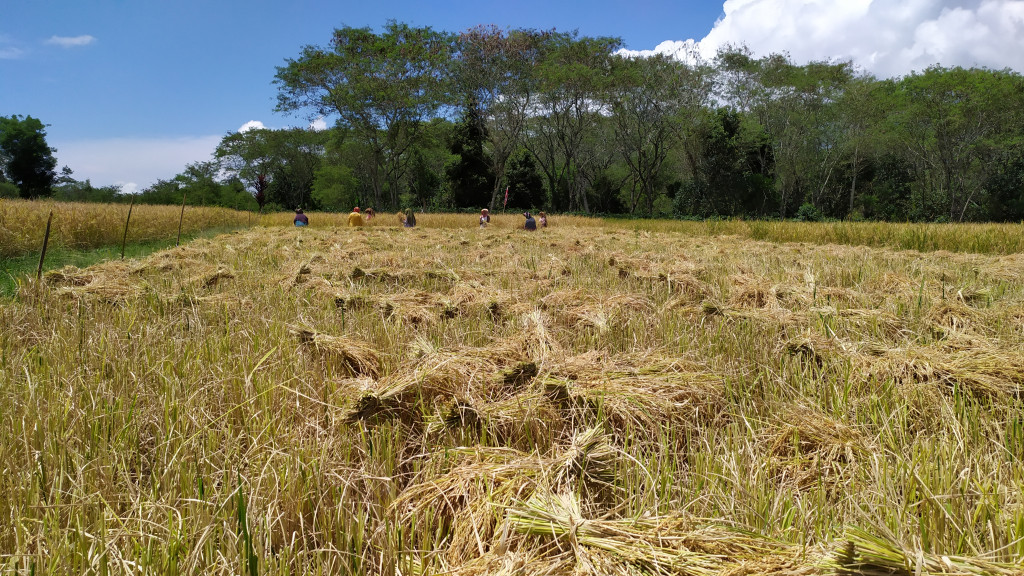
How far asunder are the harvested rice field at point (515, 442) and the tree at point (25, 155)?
164ft

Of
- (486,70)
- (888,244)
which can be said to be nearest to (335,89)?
(486,70)

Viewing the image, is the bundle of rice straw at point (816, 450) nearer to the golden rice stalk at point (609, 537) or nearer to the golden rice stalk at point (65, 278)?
the golden rice stalk at point (609, 537)

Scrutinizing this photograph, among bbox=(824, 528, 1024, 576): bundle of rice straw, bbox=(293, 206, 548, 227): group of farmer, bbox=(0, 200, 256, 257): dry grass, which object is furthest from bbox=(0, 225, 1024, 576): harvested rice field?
bbox=(293, 206, 548, 227): group of farmer

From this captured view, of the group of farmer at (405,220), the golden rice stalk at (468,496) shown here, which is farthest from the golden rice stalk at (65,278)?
the group of farmer at (405,220)

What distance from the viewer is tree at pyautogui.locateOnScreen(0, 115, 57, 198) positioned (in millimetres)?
37500

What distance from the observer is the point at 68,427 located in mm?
1530

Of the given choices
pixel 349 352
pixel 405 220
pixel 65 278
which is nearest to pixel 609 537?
pixel 349 352

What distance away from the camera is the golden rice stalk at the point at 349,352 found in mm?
2100

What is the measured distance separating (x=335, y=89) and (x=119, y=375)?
26.6 meters

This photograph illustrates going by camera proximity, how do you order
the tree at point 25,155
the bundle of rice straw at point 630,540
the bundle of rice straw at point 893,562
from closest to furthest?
the bundle of rice straw at point 893,562 < the bundle of rice straw at point 630,540 < the tree at point 25,155

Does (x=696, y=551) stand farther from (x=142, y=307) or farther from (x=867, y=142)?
(x=867, y=142)

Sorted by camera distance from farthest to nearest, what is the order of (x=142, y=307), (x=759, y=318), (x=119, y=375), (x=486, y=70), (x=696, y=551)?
(x=486, y=70) → (x=142, y=307) → (x=759, y=318) → (x=119, y=375) → (x=696, y=551)

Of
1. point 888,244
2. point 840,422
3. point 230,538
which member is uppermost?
point 888,244

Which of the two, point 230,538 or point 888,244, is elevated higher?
point 888,244
